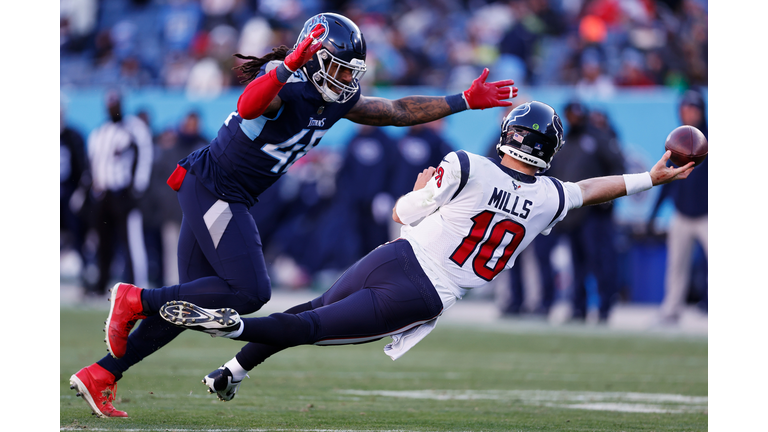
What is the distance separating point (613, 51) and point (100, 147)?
753 cm

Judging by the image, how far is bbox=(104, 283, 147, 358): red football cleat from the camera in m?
4.13

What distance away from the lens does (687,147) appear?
4055mm

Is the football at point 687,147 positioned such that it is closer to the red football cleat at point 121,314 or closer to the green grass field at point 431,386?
the green grass field at point 431,386

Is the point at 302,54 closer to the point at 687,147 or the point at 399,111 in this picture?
the point at 399,111

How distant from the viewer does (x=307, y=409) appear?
4609mm

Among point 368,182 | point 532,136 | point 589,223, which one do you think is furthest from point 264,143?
point 368,182

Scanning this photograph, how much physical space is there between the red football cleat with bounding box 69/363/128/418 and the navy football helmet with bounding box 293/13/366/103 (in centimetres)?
174

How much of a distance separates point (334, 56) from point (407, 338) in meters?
1.34

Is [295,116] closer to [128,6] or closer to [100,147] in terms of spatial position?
[100,147]

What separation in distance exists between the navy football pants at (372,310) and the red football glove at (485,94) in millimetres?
967

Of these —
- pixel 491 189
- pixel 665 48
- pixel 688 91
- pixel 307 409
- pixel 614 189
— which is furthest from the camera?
pixel 665 48

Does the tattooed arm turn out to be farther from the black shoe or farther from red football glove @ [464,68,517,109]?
the black shoe

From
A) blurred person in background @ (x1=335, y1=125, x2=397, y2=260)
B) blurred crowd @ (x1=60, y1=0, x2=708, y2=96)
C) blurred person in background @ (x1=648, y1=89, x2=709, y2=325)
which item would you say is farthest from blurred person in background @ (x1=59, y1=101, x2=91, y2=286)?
blurred person in background @ (x1=648, y1=89, x2=709, y2=325)

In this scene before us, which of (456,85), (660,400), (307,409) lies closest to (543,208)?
(307,409)
